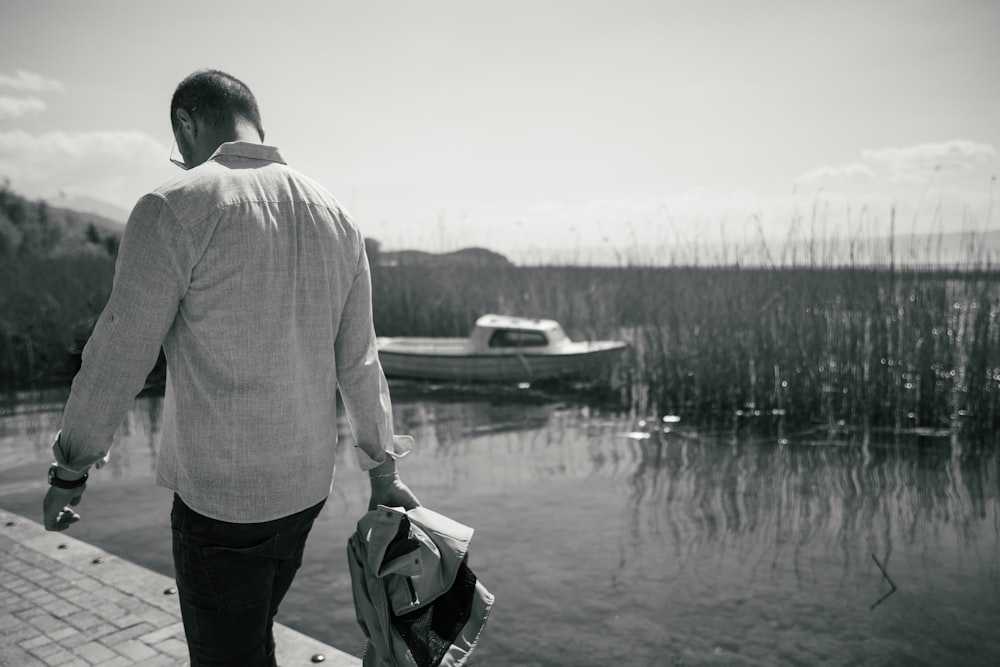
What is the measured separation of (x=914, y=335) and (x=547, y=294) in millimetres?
8927

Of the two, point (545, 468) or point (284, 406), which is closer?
point (284, 406)

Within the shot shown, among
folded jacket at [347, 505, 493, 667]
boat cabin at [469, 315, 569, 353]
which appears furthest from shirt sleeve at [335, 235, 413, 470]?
boat cabin at [469, 315, 569, 353]

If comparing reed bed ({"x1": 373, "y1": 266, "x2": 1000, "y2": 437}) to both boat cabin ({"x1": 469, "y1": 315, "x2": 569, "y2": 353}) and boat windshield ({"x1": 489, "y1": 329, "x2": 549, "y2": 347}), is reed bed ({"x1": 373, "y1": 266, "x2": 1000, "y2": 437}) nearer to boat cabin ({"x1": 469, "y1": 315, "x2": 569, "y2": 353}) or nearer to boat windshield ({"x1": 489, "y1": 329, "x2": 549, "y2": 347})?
boat cabin ({"x1": 469, "y1": 315, "x2": 569, "y2": 353})

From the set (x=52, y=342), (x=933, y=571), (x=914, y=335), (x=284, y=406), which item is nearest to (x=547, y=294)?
(x=914, y=335)

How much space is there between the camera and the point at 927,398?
11.1 m

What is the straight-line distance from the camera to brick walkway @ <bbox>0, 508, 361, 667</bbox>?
11.6 ft

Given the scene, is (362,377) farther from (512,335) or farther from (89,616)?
(512,335)

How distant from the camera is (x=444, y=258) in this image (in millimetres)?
20344

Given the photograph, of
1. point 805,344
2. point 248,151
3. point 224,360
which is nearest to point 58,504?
point 224,360

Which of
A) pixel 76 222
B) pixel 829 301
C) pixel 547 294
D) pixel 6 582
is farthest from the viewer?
pixel 76 222

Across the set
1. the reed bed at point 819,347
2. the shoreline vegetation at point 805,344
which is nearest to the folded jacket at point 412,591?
the shoreline vegetation at point 805,344

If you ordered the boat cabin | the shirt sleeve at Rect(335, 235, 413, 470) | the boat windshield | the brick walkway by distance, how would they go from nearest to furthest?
the shirt sleeve at Rect(335, 235, 413, 470), the brick walkway, the boat cabin, the boat windshield

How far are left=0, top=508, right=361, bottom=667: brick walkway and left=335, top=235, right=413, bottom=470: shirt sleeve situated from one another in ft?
5.55

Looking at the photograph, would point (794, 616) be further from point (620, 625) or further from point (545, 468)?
point (545, 468)
